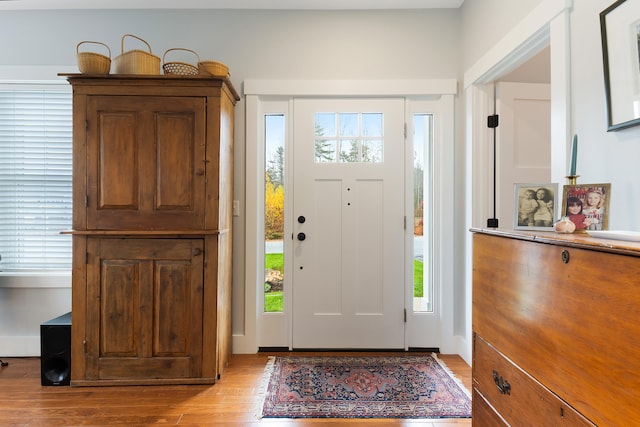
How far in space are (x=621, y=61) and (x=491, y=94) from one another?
1220 mm

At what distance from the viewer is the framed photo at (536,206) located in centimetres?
124

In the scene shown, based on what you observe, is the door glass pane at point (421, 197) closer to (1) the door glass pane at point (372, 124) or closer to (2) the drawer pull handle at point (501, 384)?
(1) the door glass pane at point (372, 124)

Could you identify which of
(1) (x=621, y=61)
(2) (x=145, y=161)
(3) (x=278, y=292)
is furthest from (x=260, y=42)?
(1) (x=621, y=61)

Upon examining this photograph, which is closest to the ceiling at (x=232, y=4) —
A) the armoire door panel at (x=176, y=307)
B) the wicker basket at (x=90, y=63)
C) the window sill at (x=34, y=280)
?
the wicker basket at (x=90, y=63)

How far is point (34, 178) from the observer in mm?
2664

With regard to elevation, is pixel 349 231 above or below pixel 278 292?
above

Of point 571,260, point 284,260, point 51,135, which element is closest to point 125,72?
point 51,135

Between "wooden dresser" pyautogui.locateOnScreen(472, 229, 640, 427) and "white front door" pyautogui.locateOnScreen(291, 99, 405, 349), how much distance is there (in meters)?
1.31

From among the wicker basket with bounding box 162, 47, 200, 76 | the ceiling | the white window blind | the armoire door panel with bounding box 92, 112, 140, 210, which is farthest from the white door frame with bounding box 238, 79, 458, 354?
→ the white window blind

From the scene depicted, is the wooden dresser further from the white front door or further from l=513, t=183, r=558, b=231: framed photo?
the white front door

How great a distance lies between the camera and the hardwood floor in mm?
1787

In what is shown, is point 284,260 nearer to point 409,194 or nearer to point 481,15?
point 409,194

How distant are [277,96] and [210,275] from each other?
1490 mm

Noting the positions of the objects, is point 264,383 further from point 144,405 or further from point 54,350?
point 54,350
